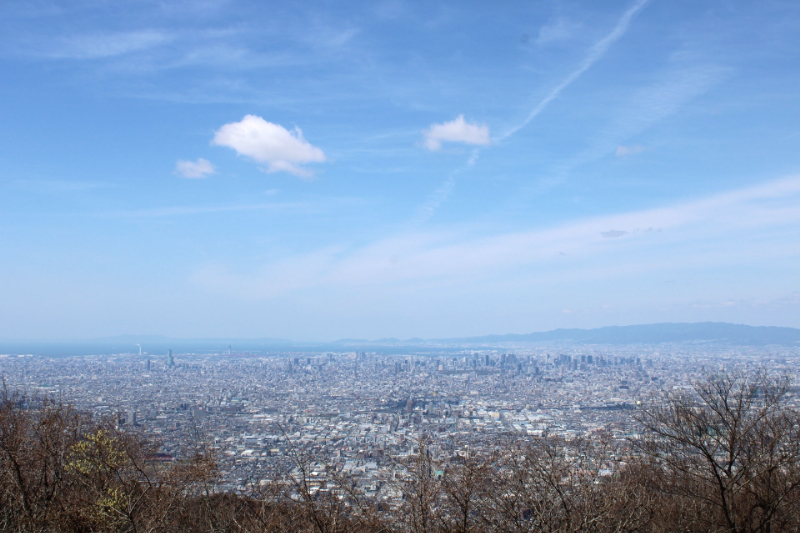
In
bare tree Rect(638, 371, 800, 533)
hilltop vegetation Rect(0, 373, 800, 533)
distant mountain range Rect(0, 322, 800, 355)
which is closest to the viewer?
hilltop vegetation Rect(0, 373, 800, 533)

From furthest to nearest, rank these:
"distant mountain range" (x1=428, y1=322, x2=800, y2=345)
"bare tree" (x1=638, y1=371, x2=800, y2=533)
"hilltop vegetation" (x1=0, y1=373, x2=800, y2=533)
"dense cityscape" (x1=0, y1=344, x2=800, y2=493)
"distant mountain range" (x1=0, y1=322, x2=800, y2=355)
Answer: "distant mountain range" (x1=428, y1=322, x2=800, y2=345) < "distant mountain range" (x1=0, y1=322, x2=800, y2=355) < "dense cityscape" (x1=0, y1=344, x2=800, y2=493) < "bare tree" (x1=638, y1=371, x2=800, y2=533) < "hilltop vegetation" (x1=0, y1=373, x2=800, y2=533)

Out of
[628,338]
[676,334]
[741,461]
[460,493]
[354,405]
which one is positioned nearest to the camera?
[460,493]

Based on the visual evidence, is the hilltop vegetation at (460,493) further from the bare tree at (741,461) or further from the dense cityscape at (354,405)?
the dense cityscape at (354,405)

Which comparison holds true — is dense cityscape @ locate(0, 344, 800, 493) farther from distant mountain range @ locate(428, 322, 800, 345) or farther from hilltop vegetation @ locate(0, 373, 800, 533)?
distant mountain range @ locate(428, 322, 800, 345)

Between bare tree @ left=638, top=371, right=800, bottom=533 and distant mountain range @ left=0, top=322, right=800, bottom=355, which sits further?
distant mountain range @ left=0, top=322, right=800, bottom=355

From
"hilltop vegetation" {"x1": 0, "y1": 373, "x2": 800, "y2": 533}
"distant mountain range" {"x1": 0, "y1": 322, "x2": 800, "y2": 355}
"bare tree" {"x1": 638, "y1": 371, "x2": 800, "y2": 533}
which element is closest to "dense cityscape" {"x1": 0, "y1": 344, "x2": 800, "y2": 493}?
"hilltop vegetation" {"x1": 0, "y1": 373, "x2": 800, "y2": 533}

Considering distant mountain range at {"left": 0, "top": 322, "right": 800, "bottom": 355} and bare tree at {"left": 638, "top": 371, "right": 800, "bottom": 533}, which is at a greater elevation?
bare tree at {"left": 638, "top": 371, "right": 800, "bottom": 533}

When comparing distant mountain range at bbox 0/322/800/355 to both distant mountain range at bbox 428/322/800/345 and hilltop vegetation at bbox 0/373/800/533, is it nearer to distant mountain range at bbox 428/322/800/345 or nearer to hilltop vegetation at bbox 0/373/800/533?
distant mountain range at bbox 428/322/800/345

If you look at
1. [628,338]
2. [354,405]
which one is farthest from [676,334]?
[354,405]

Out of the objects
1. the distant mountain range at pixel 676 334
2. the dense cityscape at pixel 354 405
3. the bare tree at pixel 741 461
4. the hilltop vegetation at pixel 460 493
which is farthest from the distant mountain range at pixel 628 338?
the bare tree at pixel 741 461

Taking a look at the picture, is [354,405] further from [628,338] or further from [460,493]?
[628,338]

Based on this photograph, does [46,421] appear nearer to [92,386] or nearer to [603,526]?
[603,526]
